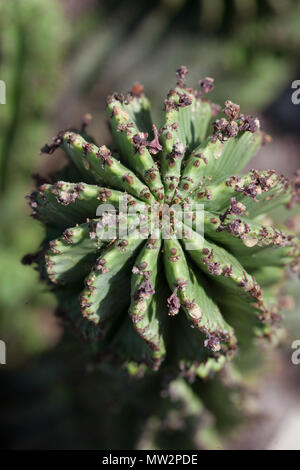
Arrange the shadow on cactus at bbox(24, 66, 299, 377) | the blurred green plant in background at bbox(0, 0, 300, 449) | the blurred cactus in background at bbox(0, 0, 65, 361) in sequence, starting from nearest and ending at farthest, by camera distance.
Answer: the shadow on cactus at bbox(24, 66, 299, 377), the blurred green plant in background at bbox(0, 0, 300, 449), the blurred cactus in background at bbox(0, 0, 65, 361)

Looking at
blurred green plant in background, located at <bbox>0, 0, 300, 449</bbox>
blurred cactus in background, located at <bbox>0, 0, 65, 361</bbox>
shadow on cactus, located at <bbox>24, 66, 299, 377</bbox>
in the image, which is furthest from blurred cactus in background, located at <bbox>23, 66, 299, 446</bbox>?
blurred cactus in background, located at <bbox>0, 0, 65, 361</bbox>

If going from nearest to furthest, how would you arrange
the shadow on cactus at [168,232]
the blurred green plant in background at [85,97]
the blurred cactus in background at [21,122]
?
1. the shadow on cactus at [168,232]
2. the blurred green plant in background at [85,97]
3. the blurred cactus in background at [21,122]

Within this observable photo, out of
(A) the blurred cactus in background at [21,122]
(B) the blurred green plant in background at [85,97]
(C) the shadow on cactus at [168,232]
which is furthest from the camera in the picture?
(A) the blurred cactus in background at [21,122]

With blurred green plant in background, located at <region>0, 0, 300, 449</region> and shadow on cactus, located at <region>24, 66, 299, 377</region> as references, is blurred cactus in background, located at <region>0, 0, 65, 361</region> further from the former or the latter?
shadow on cactus, located at <region>24, 66, 299, 377</region>

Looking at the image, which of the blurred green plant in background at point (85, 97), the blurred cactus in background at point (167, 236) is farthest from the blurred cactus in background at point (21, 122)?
the blurred cactus in background at point (167, 236)

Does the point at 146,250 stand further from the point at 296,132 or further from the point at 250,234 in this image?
the point at 296,132

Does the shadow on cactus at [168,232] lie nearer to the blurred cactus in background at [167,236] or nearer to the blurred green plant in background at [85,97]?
the blurred cactus in background at [167,236]

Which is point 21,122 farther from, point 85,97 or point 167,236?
point 167,236
